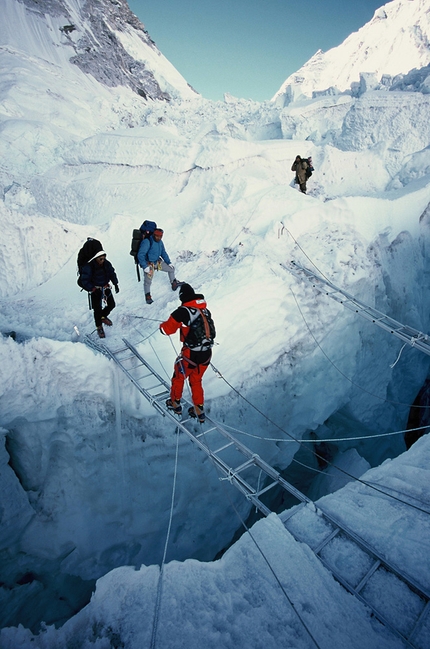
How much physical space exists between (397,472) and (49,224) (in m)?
7.45

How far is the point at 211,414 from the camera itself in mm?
4781

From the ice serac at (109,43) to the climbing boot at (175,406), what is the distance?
2622 centimetres

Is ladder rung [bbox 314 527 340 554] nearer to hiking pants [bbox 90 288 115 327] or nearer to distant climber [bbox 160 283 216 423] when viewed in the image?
distant climber [bbox 160 283 216 423]

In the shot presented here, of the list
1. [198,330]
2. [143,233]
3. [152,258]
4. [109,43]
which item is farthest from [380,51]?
[198,330]

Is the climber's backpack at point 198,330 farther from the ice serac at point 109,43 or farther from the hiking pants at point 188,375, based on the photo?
the ice serac at point 109,43

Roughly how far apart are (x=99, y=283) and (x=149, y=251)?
1.05 metres

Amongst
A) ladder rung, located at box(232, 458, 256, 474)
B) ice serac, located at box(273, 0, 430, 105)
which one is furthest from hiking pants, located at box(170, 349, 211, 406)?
ice serac, located at box(273, 0, 430, 105)

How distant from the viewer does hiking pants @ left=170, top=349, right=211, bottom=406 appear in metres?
3.59

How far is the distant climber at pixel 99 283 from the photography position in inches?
180

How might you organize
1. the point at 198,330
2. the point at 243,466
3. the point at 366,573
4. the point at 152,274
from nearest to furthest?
the point at 366,573, the point at 243,466, the point at 198,330, the point at 152,274

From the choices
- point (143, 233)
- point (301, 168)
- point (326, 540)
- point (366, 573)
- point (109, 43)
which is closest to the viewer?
point (366, 573)

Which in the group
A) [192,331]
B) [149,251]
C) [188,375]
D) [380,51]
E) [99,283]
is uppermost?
[380,51]

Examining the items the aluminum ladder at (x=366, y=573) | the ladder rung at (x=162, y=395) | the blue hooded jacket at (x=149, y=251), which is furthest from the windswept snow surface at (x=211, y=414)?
the blue hooded jacket at (x=149, y=251)

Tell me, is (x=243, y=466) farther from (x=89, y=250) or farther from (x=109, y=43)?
(x=109, y=43)
